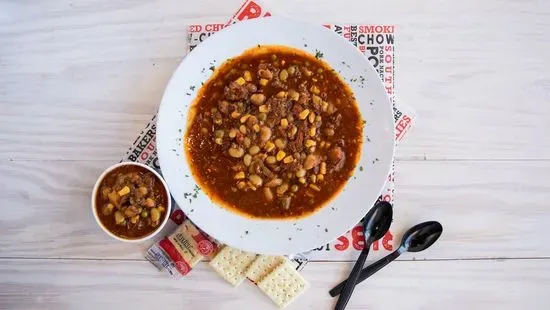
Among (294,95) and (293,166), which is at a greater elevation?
(294,95)

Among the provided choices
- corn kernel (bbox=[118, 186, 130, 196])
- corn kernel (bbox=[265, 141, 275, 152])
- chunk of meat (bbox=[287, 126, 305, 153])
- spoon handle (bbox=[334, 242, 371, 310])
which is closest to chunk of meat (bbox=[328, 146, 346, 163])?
chunk of meat (bbox=[287, 126, 305, 153])

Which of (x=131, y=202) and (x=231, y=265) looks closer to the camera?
(x=131, y=202)

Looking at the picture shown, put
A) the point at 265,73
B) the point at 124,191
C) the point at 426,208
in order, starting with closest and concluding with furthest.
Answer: the point at 124,191 < the point at 265,73 < the point at 426,208

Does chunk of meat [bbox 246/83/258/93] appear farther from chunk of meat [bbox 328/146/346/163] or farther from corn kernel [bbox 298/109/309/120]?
chunk of meat [bbox 328/146/346/163]

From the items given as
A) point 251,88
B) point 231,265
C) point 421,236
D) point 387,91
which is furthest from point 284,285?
point 387,91

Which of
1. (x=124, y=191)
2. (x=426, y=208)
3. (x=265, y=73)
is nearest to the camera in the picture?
(x=124, y=191)

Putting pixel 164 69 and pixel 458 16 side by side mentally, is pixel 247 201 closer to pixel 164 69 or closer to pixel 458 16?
pixel 164 69

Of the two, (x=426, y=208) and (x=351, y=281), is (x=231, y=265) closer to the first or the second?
(x=351, y=281)
